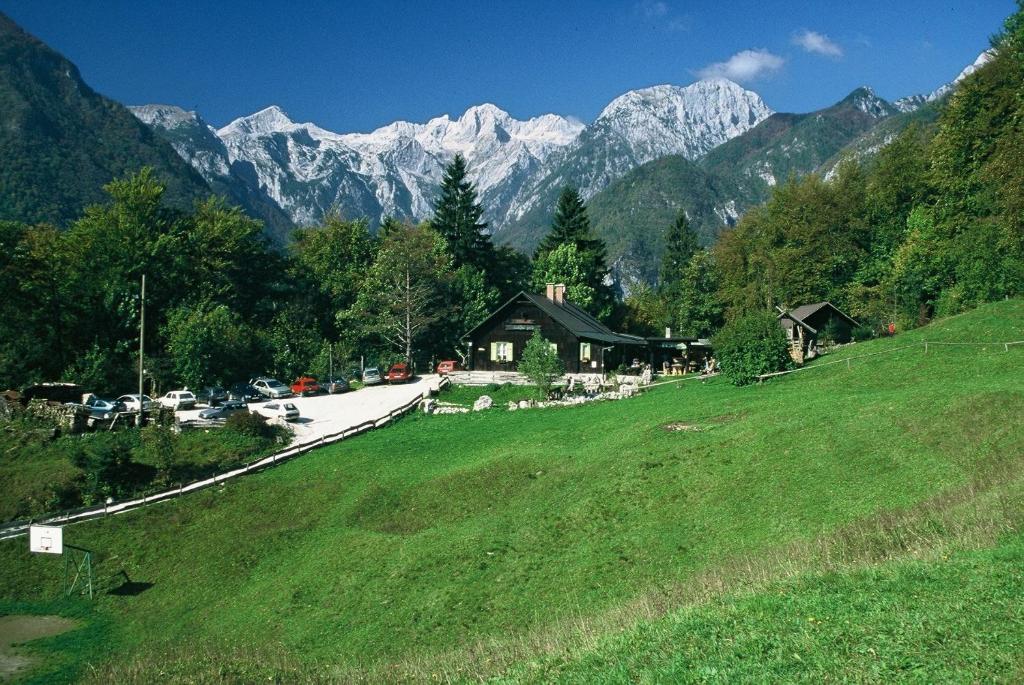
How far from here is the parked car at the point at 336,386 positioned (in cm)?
6106

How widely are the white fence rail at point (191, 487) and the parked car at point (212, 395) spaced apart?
14659 mm

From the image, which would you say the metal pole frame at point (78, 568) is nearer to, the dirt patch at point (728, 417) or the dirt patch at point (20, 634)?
the dirt patch at point (20, 634)

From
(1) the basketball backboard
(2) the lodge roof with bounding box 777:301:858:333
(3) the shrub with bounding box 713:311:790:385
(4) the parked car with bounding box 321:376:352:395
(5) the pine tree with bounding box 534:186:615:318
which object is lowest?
(1) the basketball backboard

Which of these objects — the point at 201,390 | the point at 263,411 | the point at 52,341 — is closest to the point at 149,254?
the point at 52,341

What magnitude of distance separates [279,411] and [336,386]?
12040 mm

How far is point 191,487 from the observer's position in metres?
35.2

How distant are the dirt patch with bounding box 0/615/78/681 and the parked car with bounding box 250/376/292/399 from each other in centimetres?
3550

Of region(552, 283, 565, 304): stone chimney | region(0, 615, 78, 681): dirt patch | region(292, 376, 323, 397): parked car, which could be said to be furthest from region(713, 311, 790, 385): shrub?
region(0, 615, 78, 681): dirt patch

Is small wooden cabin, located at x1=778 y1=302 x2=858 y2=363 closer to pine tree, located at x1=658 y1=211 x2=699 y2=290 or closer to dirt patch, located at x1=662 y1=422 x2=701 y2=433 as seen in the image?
dirt patch, located at x1=662 y1=422 x2=701 y2=433

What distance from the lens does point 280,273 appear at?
85.1 m

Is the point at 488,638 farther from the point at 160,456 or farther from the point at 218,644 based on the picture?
the point at 160,456

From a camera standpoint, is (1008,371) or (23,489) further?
(23,489)

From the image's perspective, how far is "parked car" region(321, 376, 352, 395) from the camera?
61.1 m

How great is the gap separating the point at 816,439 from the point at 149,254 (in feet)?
197
